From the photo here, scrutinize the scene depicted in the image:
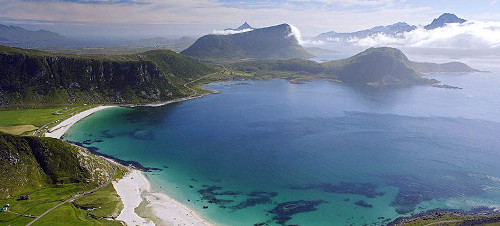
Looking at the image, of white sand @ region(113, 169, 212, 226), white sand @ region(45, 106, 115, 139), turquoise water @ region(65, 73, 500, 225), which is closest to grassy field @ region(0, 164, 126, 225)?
white sand @ region(113, 169, 212, 226)

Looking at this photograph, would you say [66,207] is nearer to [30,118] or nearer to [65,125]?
[65,125]

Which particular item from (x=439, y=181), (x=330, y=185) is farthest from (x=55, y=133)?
(x=439, y=181)

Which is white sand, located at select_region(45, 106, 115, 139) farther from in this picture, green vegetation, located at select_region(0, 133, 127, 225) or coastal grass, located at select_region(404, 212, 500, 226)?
coastal grass, located at select_region(404, 212, 500, 226)

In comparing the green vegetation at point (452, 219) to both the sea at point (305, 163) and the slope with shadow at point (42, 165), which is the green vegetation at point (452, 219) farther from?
the slope with shadow at point (42, 165)

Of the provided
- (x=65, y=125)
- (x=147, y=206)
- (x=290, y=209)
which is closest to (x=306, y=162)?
(x=290, y=209)

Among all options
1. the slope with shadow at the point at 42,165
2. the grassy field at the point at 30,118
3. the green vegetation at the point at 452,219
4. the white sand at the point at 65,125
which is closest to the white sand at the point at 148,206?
the slope with shadow at the point at 42,165

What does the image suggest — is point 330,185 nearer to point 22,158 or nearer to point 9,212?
point 9,212

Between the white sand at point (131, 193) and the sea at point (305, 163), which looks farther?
the sea at point (305, 163)

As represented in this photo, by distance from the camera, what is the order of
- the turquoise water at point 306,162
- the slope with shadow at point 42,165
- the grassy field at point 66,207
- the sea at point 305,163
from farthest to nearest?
the turquoise water at point 306,162 → the sea at point 305,163 → the slope with shadow at point 42,165 → the grassy field at point 66,207
